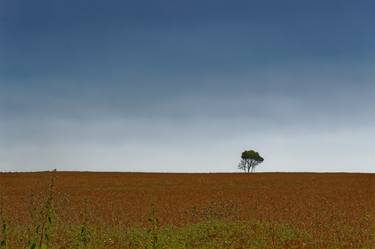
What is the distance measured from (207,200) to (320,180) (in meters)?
15.3

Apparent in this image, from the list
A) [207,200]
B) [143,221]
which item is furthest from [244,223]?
[207,200]

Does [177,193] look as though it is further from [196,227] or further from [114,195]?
[196,227]

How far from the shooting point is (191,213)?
22.0 m

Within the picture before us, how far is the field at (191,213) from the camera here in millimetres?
13148

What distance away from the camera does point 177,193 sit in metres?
31.9

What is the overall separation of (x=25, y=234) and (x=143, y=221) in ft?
19.2

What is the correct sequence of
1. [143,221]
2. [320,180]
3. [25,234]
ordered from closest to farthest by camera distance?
[25,234]
[143,221]
[320,180]

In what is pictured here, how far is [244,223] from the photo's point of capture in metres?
17.5

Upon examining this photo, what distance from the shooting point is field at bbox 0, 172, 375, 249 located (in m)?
13.1

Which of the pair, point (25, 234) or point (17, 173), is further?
point (17, 173)

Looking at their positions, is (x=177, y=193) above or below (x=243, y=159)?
below

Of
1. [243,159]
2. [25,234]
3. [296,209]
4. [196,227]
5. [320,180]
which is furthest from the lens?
[243,159]

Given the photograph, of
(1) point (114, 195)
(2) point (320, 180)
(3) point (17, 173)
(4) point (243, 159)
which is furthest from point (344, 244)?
(4) point (243, 159)

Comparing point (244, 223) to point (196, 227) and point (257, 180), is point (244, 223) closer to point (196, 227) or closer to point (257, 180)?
point (196, 227)
